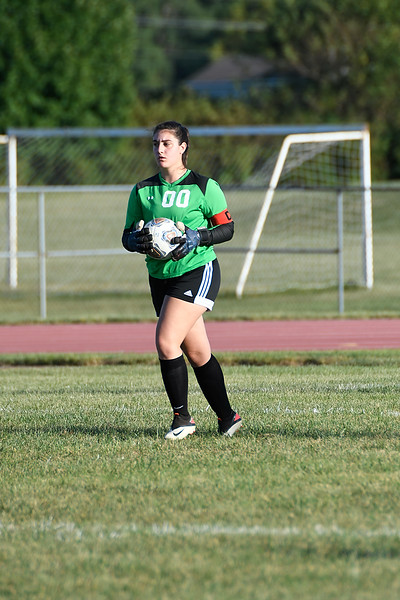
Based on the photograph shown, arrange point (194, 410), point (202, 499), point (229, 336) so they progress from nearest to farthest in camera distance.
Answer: point (202, 499) < point (194, 410) < point (229, 336)

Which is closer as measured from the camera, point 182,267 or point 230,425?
point 182,267

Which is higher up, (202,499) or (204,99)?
(204,99)

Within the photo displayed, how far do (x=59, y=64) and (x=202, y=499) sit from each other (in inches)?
1758

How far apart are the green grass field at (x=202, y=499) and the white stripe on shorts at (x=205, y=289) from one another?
35.5 inches

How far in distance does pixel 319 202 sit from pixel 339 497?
31137mm

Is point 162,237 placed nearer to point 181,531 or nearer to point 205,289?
point 205,289

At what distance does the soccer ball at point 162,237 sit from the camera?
21.8 ft

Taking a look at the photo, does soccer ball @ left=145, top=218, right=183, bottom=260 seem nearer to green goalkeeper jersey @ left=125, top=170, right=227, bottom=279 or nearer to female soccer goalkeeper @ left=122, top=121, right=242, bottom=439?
female soccer goalkeeper @ left=122, top=121, right=242, bottom=439

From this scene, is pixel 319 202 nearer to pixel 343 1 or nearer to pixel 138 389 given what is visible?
pixel 343 1

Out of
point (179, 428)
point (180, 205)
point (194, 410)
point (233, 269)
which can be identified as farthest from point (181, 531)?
point (233, 269)

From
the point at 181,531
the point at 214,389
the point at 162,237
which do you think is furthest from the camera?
the point at 214,389

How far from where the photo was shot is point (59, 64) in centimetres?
4806

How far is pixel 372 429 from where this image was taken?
23.5 ft

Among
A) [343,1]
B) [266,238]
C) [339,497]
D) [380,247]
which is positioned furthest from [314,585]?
[343,1]
